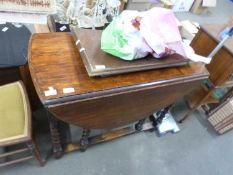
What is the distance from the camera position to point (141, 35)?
0.94 m

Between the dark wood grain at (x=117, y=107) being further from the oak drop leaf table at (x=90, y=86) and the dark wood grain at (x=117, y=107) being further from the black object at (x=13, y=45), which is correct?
the black object at (x=13, y=45)

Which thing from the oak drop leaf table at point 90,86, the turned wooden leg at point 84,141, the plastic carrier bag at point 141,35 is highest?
the plastic carrier bag at point 141,35

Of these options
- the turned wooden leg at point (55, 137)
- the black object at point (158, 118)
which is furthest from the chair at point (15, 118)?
the black object at point (158, 118)

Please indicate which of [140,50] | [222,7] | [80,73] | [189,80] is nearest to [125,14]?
[140,50]

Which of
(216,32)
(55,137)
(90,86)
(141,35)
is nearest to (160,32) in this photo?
(141,35)

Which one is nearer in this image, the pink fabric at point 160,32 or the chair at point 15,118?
the pink fabric at point 160,32

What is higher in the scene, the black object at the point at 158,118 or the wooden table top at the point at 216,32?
the wooden table top at the point at 216,32

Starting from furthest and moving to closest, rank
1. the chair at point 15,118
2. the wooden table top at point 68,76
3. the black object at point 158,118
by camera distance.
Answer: the black object at point 158,118 < the chair at point 15,118 < the wooden table top at point 68,76

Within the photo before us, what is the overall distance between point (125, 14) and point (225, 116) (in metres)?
1.32

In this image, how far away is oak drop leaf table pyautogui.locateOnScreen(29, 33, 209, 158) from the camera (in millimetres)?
875

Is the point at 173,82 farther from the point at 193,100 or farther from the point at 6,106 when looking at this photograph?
the point at 6,106

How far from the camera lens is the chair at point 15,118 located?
106 centimetres

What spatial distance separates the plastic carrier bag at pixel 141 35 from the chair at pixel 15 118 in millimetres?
585

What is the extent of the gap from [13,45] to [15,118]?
510 millimetres
